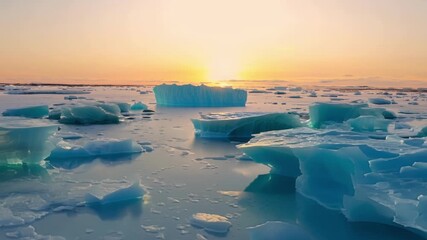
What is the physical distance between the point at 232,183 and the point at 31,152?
9.82 ft

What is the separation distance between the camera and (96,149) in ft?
22.5

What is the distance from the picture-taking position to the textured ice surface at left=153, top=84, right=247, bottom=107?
69.5 ft

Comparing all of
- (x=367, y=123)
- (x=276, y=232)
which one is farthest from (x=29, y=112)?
(x=276, y=232)

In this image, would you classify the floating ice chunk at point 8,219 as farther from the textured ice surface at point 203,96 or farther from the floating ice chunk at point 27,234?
the textured ice surface at point 203,96

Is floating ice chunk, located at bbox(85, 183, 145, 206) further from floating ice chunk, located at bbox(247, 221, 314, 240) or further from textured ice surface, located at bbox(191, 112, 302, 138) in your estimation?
textured ice surface, located at bbox(191, 112, 302, 138)

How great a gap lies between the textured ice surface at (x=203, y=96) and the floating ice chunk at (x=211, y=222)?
17.5 m

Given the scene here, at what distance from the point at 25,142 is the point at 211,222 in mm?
3440

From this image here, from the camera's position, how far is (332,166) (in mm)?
4516

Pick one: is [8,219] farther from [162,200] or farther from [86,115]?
[86,115]

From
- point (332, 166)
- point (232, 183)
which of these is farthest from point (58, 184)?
point (332, 166)

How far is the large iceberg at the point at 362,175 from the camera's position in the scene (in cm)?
330

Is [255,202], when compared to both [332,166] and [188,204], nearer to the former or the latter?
[188,204]

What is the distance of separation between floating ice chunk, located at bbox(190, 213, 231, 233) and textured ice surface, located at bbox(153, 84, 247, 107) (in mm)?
17493

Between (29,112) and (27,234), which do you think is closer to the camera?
(27,234)
